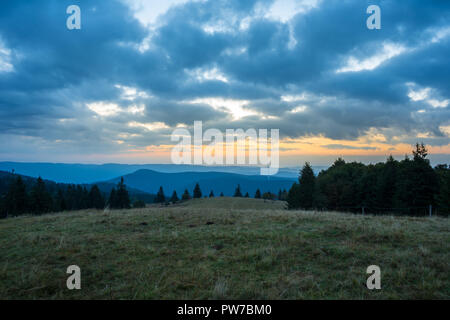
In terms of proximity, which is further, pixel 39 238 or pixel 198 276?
pixel 39 238

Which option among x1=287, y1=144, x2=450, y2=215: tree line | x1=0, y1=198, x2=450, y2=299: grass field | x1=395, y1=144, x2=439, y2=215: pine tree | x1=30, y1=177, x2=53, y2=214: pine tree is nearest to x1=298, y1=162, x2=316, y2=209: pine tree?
x1=287, y1=144, x2=450, y2=215: tree line

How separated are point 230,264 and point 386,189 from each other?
1983 inches

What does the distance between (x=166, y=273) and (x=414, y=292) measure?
557 centimetres

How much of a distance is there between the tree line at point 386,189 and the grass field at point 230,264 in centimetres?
2205

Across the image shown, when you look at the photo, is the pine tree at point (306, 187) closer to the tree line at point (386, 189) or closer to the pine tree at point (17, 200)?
the tree line at point (386, 189)

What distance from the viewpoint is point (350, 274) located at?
5.67m

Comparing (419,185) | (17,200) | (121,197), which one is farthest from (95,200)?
(419,185)

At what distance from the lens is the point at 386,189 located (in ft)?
148

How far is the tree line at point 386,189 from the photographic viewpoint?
36.8m

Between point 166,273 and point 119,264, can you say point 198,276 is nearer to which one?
point 166,273

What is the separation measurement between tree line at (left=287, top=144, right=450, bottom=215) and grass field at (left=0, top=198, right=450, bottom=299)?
22.0 m

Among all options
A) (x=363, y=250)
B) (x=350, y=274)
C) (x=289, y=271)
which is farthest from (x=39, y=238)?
(x=363, y=250)

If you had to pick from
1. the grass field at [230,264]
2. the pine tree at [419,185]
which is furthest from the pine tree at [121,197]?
the pine tree at [419,185]
